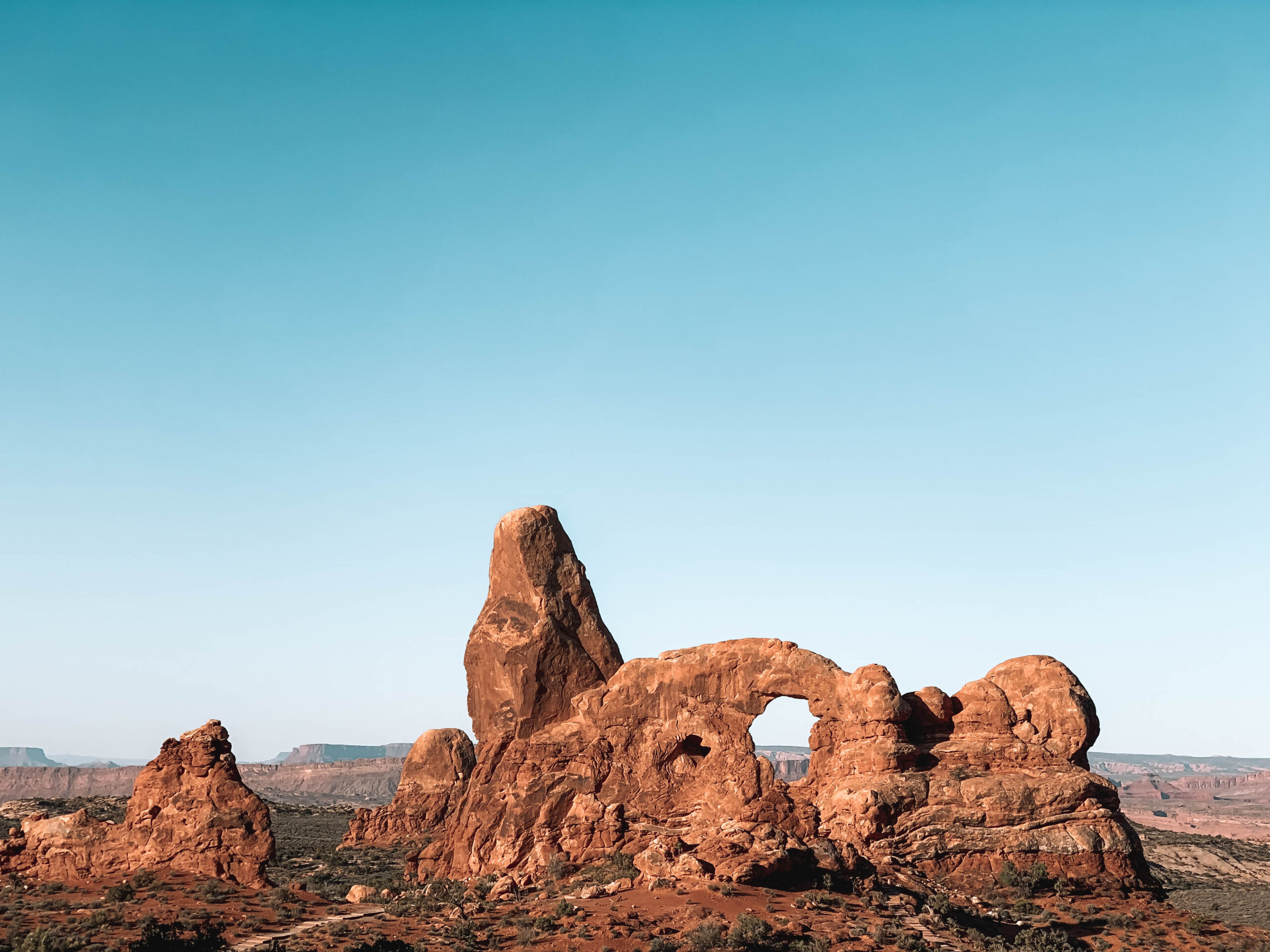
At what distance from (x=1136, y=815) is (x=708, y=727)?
503 ft

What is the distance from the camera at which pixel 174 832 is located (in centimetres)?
3109

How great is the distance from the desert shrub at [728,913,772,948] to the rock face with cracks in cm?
331

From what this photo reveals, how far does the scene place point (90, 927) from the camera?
2417 centimetres

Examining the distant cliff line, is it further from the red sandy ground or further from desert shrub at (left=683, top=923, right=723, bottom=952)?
desert shrub at (left=683, top=923, right=723, bottom=952)

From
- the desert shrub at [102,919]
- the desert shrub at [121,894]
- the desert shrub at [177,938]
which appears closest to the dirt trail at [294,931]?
the desert shrub at [177,938]

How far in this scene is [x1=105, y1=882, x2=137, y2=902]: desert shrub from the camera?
27.2 metres

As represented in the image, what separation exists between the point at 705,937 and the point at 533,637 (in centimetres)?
1831

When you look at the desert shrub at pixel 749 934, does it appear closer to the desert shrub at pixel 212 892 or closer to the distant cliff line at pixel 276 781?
the desert shrub at pixel 212 892

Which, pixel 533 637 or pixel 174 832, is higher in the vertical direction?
pixel 533 637

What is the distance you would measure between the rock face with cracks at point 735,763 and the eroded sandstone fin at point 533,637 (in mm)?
70

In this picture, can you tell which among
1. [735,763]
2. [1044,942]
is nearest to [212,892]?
[735,763]

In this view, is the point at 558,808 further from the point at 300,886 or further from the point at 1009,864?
the point at 1009,864

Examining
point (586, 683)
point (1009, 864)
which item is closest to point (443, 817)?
point (586, 683)

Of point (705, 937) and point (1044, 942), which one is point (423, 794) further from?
point (1044, 942)
